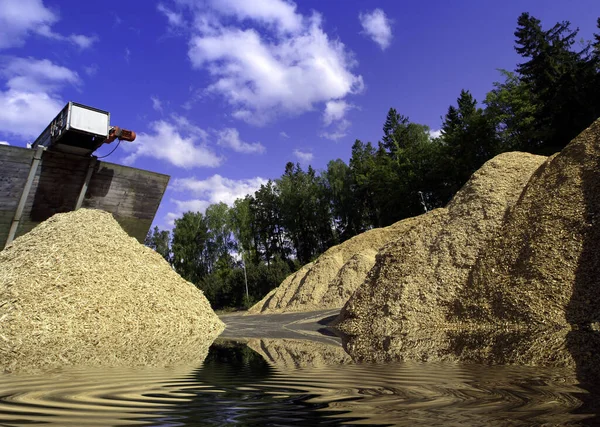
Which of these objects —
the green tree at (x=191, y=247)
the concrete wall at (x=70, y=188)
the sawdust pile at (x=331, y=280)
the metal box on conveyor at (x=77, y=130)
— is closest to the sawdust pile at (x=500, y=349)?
the metal box on conveyor at (x=77, y=130)

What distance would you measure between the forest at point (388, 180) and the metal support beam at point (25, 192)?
27.0 meters

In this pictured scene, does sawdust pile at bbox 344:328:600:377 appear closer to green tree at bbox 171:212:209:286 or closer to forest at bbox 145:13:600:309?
forest at bbox 145:13:600:309

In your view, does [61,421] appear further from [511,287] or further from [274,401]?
[511,287]

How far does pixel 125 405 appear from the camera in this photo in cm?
179

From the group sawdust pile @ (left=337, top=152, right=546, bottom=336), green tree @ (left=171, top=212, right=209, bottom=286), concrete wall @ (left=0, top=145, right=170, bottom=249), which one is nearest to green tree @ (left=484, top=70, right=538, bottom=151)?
sawdust pile @ (left=337, top=152, right=546, bottom=336)

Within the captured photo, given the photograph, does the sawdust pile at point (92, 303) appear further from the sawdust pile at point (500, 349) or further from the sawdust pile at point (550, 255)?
the sawdust pile at point (550, 255)

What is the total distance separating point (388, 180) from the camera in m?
40.9

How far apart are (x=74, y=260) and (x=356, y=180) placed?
39.7 metres

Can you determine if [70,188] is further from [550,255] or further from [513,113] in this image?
[513,113]

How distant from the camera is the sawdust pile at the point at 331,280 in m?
16.9

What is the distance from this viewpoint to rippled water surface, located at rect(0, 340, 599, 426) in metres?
1.50

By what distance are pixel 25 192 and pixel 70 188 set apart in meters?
1.12

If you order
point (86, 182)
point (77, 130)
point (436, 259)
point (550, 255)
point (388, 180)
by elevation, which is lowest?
point (550, 255)

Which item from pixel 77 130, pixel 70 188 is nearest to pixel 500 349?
pixel 77 130
